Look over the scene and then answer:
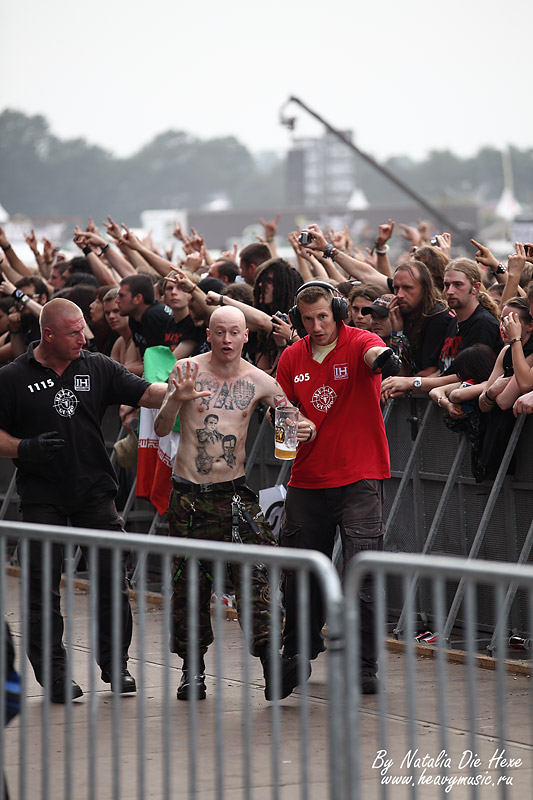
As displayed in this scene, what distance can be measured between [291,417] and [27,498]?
178 centimetres

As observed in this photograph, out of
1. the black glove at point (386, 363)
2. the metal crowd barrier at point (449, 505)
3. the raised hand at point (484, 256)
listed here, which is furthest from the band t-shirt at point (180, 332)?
the black glove at point (386, 363)

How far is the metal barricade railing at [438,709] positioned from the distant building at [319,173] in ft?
542

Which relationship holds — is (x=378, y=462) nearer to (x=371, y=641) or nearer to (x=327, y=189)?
(x=371, y=641)

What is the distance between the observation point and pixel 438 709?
6695mm

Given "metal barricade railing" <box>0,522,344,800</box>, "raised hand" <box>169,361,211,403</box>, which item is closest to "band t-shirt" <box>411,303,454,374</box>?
"raised hand" <box>169,361,211,403</box>

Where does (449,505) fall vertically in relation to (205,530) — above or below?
below

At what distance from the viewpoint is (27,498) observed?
25.5ft

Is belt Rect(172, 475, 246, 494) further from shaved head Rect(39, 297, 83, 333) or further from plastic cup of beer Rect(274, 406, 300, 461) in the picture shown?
shaved head Rect(39, 297, 83, 333)

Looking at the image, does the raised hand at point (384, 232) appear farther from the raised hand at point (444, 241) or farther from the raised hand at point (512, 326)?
the raised hand at point (512, 326)

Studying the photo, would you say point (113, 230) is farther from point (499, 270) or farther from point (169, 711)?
point (169, 711)

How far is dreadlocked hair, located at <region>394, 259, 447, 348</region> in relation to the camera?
8.99 metres

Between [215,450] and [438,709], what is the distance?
204 cm

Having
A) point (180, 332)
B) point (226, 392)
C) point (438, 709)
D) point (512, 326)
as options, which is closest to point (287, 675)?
point (438, 709)

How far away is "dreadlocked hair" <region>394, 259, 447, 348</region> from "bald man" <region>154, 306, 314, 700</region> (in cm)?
176
